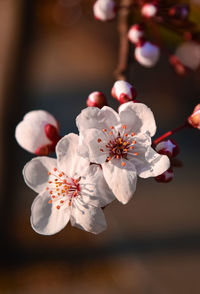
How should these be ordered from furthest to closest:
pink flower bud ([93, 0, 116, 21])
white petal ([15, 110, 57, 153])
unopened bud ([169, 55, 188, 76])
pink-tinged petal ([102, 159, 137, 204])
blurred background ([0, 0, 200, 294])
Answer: blurred background ([0, 0, 200, 294]) → unopened bud ([169, 55, 188, 76]) → pink flower bud ([93, 0, 116, 21]) → white petal ([15, 110, 57, 153]) → pink-tinged petal ([102, 159, 137, 204])

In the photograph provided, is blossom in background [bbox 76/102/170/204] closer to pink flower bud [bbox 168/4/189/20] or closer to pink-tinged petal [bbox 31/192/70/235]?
pink-tinged petal [bbox 31/192/70/235]

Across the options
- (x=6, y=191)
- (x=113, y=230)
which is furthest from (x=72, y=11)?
(x=113, y=230)

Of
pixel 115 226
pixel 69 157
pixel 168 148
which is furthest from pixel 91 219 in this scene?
pixel 115 226

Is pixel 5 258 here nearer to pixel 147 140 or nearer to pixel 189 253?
pixel 189 253

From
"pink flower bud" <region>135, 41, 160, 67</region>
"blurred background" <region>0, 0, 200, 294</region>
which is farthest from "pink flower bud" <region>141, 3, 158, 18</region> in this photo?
"blurred background" <region>0, 0, 200, 294</region>

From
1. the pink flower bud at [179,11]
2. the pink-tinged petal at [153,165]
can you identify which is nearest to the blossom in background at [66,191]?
the pink-tinged petal at [153,165]

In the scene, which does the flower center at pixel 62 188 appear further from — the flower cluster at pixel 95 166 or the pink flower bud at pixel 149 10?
the pink flower bud at pixel 149 10
